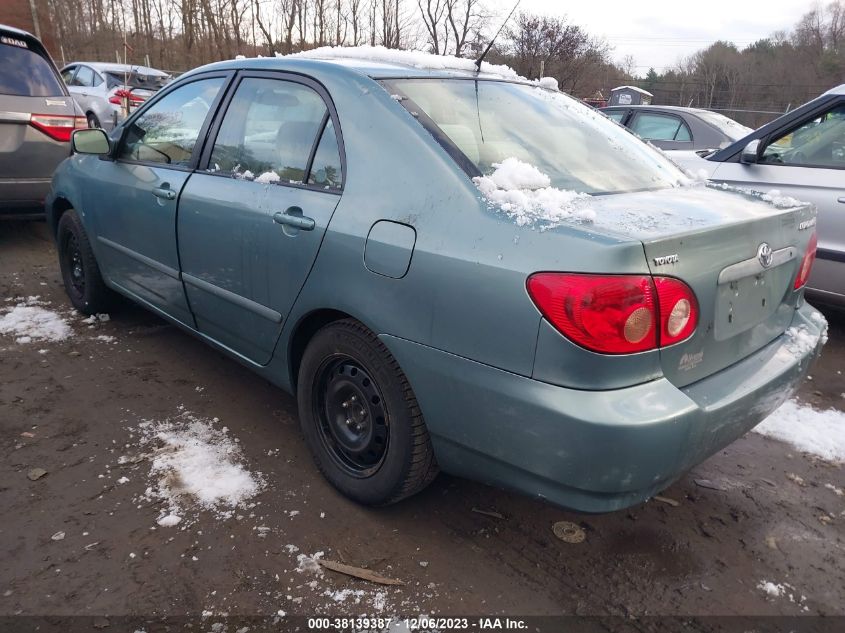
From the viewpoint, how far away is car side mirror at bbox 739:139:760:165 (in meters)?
4.37

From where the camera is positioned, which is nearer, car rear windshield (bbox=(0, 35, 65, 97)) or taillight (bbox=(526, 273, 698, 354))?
taillight (bbox=(526, 273, 698, 354))

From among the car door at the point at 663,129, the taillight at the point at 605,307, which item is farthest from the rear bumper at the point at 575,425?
the car door at the point at 663,129

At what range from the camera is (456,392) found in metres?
1.92

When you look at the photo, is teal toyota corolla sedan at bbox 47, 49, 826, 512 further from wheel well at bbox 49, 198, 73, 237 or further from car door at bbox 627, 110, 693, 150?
car door at bbox 627, 110, 693, 150

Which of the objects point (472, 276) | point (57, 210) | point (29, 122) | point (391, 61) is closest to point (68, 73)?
point (29, 122)

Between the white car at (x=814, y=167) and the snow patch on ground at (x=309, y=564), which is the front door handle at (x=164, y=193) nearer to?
the snow patch on ground at (x=309, y=564)

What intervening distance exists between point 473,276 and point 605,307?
0.39 meters

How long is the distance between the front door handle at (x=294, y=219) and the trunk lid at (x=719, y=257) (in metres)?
1.06

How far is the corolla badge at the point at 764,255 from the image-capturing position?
2.05 m

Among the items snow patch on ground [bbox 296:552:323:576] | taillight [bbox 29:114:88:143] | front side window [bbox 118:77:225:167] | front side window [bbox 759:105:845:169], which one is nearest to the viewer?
snow patch on ground [bbox 296:552:323:576]

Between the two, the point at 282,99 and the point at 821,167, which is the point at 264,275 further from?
the point at 821,167

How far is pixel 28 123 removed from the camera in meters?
5.36

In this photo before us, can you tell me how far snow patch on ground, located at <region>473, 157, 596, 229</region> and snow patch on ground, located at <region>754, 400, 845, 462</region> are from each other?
1.88 m

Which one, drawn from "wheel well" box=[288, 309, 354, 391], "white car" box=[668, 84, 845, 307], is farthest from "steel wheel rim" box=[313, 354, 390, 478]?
"white car" box=[668, 84, 845, 307]
